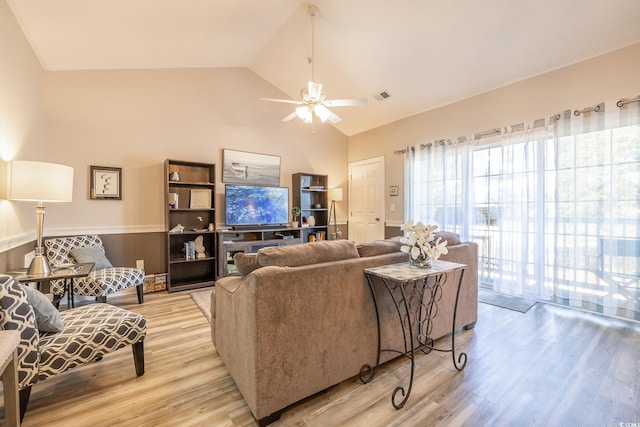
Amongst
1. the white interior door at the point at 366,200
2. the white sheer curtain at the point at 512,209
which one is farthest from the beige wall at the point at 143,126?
the white sheer curtain at the point at 512,209

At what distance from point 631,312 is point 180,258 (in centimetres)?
541

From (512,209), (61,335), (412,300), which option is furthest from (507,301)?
(61,335)

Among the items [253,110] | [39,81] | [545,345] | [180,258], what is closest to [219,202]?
Result: [180,258]

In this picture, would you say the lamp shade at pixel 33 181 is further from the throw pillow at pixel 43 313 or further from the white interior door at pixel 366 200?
the white interior door at pixel 366 200

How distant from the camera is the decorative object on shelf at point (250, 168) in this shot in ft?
15.2

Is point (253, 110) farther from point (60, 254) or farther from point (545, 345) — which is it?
point (545, 345)

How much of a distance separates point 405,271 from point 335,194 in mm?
3999

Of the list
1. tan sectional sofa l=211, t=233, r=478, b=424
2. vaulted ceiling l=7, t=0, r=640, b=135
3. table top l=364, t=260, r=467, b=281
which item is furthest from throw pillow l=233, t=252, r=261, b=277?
vaulted ceiling l=7, t=0, r=640, b=135

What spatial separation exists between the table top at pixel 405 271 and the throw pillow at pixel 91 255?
325 cm

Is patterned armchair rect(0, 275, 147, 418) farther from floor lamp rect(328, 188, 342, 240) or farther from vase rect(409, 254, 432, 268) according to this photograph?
floor lamp rect(328, 188, 342, 240)

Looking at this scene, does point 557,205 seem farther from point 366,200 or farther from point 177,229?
point 177,229

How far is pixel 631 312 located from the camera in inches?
109

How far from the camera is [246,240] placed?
4.69m

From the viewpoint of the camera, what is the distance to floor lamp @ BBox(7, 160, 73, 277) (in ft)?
6.93
